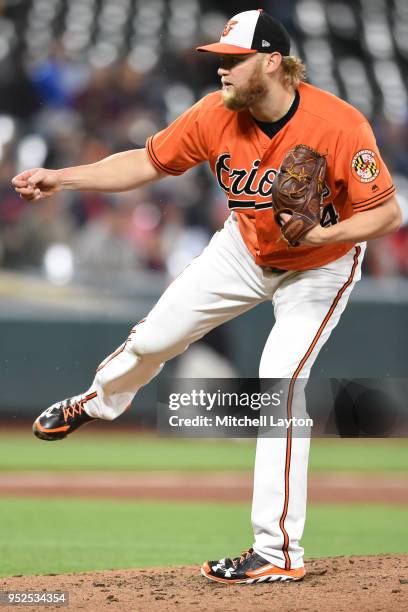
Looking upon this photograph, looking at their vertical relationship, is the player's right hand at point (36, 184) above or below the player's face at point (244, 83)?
below

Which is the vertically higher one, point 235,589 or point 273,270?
point 273,270

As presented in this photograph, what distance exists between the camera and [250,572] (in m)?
3.84

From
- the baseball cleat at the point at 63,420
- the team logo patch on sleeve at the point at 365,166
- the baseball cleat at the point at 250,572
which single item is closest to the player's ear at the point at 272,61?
the team logo patch on sleeve at the point at 365,166

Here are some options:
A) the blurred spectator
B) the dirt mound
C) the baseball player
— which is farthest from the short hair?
the blurred spectator

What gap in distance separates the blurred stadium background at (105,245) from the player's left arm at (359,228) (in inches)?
234

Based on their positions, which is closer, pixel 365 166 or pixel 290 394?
pixel 365 166

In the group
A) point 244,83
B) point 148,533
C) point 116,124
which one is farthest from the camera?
point 116,124

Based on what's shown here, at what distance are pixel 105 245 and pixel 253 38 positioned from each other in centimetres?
628

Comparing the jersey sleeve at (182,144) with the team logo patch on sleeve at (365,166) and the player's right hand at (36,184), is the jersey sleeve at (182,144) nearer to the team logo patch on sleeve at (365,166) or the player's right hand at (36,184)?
the player's right hand at (36,184)

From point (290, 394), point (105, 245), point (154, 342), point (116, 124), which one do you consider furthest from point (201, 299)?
point (116, 124)

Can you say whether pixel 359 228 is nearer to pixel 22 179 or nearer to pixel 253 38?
pixel 253 38

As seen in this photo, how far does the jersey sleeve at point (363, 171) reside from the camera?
371 cm

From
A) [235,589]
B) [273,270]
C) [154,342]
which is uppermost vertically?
[273,270]

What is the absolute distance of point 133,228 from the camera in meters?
9.99
